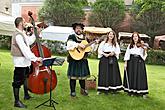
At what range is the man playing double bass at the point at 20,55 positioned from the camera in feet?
19.1

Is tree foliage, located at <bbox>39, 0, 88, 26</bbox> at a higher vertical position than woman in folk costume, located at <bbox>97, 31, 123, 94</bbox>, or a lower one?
higher

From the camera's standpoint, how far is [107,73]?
7.57 meters

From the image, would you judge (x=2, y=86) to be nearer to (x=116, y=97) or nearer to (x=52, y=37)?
(x=116, y=97)

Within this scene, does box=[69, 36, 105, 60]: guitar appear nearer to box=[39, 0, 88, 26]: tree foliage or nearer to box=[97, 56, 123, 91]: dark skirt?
box=[97, 56, 123, 91]: dark skirt

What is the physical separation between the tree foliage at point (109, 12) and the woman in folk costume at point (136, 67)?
21324 mm

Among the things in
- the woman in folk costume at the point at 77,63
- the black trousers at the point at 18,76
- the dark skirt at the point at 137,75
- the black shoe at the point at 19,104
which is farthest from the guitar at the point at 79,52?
the black shoe at the point at 19,104

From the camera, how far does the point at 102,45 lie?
24.6ft

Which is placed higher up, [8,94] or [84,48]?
[84,48]

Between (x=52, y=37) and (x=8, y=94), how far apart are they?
1593 cm

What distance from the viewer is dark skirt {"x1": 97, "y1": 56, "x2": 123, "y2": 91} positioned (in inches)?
298

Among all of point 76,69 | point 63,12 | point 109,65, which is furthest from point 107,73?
point 63,12

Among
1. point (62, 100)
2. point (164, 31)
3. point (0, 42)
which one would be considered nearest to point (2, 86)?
point (62, 100)

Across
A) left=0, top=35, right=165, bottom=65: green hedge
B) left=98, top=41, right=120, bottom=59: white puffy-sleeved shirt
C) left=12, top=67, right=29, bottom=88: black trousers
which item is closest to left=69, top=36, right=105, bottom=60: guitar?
left=98, top=41, right=120, bottom=59: white puffy-sleeved shirt

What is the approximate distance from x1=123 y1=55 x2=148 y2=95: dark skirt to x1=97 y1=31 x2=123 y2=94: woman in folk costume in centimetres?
28
